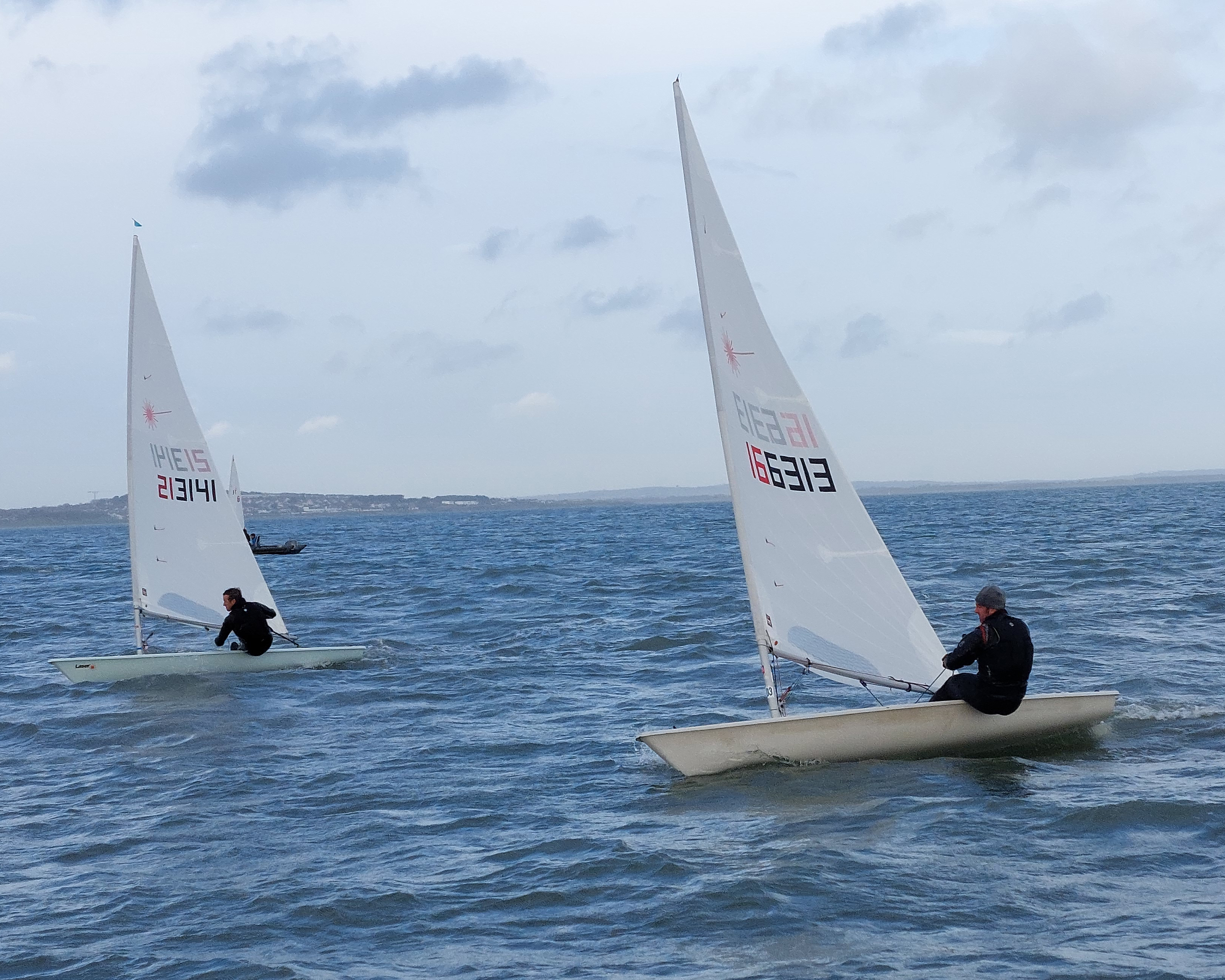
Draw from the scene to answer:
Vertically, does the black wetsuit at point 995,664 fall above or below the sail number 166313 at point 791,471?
below

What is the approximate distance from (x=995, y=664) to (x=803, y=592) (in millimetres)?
1794

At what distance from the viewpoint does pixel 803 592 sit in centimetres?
1096

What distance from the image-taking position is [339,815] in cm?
1028

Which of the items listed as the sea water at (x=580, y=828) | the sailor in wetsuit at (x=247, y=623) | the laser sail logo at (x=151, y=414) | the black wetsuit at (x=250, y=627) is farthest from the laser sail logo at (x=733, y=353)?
the laser sail logo at (x=151, y=414)

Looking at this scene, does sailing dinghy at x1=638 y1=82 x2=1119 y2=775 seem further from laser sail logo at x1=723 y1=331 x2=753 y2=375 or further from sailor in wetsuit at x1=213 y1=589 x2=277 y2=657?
sailor in wetsuit at x1=213 y1=589 x2=277 y2=657

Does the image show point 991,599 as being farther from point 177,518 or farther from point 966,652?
point 177,518

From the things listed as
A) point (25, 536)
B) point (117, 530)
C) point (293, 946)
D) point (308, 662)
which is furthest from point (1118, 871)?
point (117, 530)

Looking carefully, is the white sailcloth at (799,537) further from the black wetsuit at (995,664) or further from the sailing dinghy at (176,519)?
the sailing dinghy at (176,519)

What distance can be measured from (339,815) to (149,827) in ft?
5.27

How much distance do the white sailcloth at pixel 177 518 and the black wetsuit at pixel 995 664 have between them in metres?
11.4

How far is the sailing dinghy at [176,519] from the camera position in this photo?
18047mm

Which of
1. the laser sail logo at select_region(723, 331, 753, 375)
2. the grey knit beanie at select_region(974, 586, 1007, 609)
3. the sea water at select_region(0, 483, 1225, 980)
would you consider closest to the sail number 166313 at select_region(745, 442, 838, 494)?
the laser sail logo at select_region(723, 331, 753, 375)

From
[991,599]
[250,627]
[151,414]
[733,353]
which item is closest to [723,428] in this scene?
[733,353]

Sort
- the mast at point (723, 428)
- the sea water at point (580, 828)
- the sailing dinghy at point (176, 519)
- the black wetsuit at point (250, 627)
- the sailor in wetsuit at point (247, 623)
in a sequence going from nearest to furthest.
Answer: the sea water at point (580, 828), the mast at point (723, 428), the sailor in wetsuit at point (247, 623), the black wetsuit at point (250, 627), the sailing dinghy at point (176, 519)
